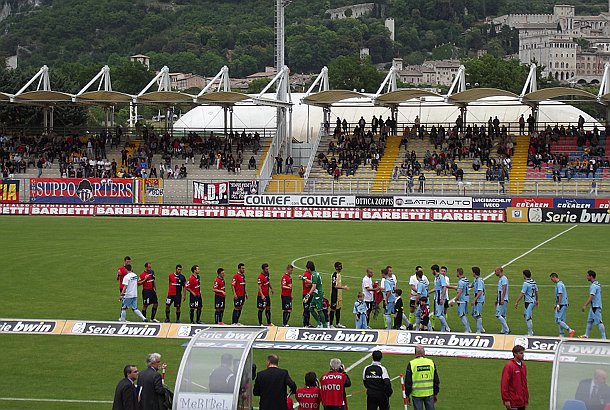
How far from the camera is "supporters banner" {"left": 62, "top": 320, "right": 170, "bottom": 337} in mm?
23547

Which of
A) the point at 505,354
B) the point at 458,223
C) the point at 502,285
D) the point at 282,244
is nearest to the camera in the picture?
the point at 505,354

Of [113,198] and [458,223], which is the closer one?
[458,223]

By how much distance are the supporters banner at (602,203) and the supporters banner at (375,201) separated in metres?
10.8

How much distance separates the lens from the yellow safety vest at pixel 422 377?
591 inches

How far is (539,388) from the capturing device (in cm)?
1875

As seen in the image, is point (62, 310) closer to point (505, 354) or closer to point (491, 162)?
point (505, 354)

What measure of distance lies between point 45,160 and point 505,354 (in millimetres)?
50325

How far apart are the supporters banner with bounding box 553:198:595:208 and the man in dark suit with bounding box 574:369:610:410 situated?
42.4m

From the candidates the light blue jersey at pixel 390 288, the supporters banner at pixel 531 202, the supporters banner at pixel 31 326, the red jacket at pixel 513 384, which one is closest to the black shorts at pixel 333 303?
the light blue jersey at pixel 390 288

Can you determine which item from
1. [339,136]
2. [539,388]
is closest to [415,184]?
[339,136]

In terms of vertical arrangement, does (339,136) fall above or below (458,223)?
above

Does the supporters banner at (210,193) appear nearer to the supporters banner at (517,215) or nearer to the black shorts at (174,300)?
the supporters banner at (517,215)

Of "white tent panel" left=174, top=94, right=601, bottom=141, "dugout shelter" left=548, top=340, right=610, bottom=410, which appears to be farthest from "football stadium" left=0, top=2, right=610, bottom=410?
"white tent panel" left=174, top=94, right=601, bottom=141

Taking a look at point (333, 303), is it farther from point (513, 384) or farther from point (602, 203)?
point (602, 203)
